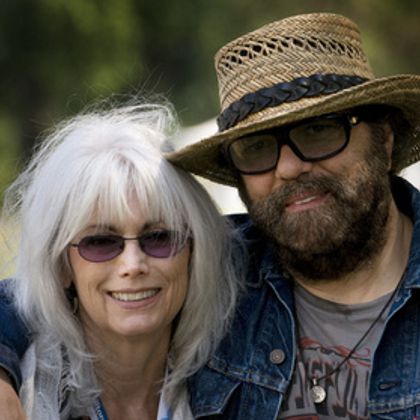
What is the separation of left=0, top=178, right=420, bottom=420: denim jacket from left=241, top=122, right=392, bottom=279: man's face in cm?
15

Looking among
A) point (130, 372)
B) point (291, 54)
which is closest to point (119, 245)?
point (130, 372)

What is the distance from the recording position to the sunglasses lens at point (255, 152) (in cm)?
362

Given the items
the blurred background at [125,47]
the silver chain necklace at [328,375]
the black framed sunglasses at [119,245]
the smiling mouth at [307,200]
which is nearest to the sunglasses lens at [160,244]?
the black framed sunglasses at [119,245]

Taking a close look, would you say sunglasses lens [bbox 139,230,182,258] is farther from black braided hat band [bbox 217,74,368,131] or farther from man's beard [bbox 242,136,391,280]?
black braided hat band [bbox 217,74,368,131]

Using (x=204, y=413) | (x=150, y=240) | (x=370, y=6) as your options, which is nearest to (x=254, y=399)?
(x=204, y=413)

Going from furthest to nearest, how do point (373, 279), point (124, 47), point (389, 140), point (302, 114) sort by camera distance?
point (124, 47)
point (389, 140)
point (373, 279)
point (302, 114)

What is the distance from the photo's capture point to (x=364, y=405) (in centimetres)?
348

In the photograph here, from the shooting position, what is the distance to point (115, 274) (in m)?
3.53

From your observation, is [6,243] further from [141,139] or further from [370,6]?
[370,6]

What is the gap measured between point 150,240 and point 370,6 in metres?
15.5

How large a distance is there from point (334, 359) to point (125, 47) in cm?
1313

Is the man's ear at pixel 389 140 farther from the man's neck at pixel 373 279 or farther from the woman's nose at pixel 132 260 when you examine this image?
the woman's nose at pixel 132 260

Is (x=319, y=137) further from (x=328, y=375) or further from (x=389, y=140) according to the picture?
(x=328, y=375)

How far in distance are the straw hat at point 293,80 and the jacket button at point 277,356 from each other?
0.72 m
